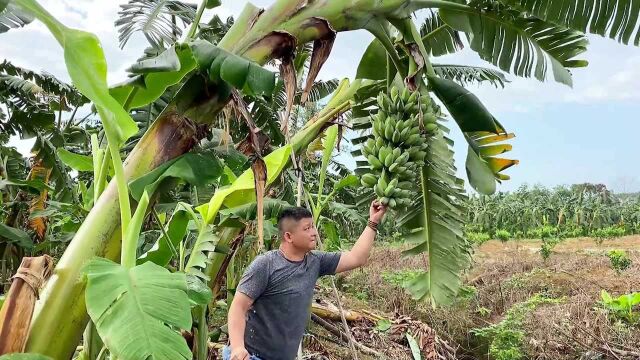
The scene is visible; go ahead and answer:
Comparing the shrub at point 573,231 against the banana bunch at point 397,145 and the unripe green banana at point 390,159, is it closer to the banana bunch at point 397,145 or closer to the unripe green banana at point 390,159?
the banana bunch at point 397,145

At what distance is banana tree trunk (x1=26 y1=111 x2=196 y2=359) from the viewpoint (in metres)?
2.01

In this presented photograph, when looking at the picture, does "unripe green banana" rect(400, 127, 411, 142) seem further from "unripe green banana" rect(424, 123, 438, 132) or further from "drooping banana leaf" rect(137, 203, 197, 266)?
"drooping banana leaf" rect(137, 203, 197, 266)

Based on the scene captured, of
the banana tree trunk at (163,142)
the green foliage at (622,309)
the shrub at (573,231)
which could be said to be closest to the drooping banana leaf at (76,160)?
the banana tree trunk at (163,142)

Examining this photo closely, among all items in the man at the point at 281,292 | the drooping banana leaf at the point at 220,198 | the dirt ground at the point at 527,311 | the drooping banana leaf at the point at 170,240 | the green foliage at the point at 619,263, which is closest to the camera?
the man at the point at 281,292

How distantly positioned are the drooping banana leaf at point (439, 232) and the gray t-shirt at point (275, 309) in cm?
65

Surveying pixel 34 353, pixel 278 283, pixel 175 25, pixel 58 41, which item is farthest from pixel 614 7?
pixel 175 25

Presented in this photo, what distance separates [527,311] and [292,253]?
13.0ft

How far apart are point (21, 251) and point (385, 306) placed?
4.40 m

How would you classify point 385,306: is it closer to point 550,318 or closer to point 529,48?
point 550,318

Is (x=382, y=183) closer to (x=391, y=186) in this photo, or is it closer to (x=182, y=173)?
(x=391, y=186)

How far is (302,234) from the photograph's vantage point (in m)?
2.50

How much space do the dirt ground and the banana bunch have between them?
123cm

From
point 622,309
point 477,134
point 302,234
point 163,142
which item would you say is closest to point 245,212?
point 302,234

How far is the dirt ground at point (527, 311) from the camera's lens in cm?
497
